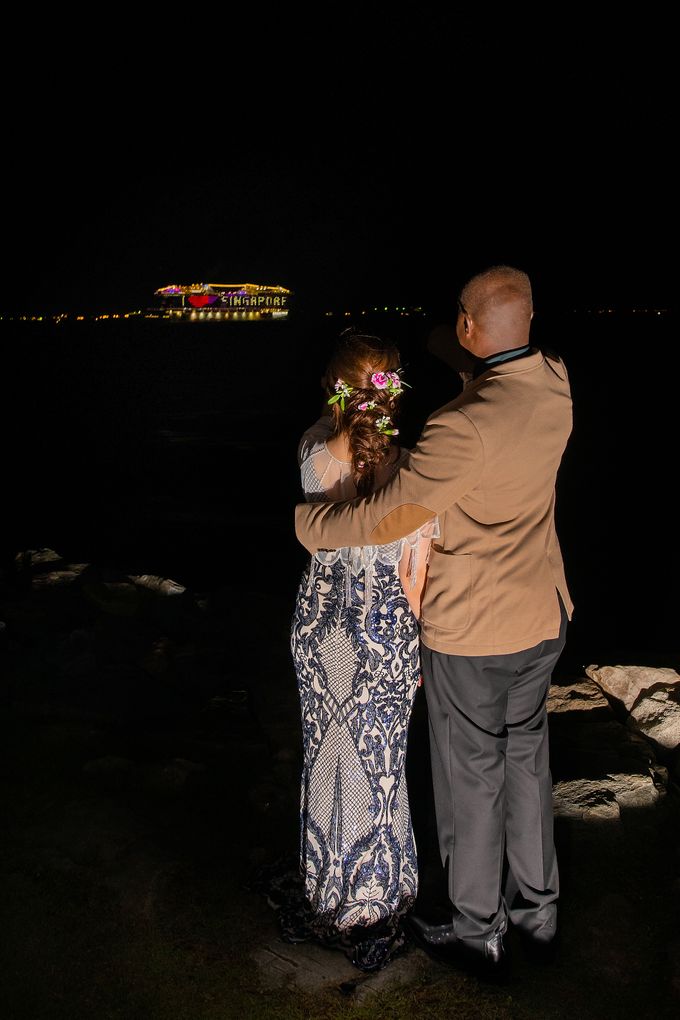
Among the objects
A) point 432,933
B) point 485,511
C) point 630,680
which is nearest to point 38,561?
point 630,680

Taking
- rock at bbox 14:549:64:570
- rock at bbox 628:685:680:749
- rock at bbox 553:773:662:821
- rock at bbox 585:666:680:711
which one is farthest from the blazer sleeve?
rock at bbox 14:549:64:570

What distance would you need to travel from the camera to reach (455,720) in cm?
283

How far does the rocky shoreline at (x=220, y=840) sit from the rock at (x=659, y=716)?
2 cm

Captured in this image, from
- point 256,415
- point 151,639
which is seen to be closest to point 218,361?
→ point 256,415

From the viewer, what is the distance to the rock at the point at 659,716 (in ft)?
15.5

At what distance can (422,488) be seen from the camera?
8.22 ft

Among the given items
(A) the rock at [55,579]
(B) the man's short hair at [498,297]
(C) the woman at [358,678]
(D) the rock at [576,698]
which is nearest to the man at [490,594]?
(B) the man's short hair at [498,297]

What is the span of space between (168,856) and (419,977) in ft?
4.03

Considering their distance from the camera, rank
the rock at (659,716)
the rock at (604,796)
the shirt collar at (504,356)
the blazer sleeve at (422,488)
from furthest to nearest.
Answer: the rock at (659,716) < the rock at (604,796) < the shirt collar at (504,356) < the blazer sleeve at (422,488)

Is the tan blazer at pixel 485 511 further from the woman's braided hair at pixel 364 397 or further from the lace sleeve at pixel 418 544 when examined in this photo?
the woman's braided hair at pixel 364 397

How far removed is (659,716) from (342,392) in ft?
10.00

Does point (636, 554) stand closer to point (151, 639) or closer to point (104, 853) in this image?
point (151, 639)

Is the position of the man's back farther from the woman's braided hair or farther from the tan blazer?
the woman's braided hair

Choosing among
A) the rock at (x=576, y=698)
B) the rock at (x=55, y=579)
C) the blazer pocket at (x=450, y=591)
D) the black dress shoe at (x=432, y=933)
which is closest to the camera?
the blazer pocket at (x=450, y=591)
